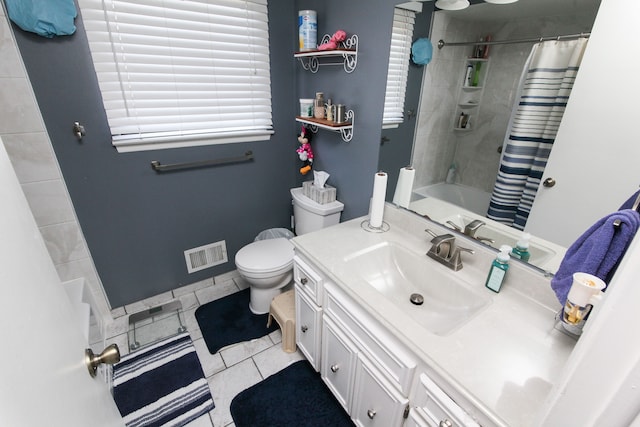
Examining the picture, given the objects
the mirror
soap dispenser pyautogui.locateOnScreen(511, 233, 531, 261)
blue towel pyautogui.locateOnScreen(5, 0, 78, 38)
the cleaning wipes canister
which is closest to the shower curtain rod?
the mirror

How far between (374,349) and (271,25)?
76.6 inches

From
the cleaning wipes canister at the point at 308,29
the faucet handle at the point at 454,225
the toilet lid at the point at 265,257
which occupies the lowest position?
the toilet lid at the point at 265,257

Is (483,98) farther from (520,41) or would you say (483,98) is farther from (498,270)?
(498,270)

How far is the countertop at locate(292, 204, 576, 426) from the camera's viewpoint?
0.77 meters

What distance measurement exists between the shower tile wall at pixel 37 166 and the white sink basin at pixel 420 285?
5.18 ft

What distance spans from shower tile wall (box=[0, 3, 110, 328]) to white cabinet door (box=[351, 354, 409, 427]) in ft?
5.59

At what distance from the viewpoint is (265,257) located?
6.27 ft

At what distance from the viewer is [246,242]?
7.86ft

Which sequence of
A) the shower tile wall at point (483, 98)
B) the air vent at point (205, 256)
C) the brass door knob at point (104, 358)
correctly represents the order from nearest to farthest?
the brass door knob at point (104, 358) → the shower tile wall at point (483, 98) → the air vent at point (205, 256)

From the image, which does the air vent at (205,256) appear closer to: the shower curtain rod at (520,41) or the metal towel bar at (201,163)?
the metal towel bar at (201,163)

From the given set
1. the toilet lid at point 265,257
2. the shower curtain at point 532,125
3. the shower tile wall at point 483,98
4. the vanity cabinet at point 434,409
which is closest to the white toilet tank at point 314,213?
the toilet lid at point 265,257

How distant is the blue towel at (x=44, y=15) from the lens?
130cm

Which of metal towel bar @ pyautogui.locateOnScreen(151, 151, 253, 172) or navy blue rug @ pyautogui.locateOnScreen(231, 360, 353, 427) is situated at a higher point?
metal towel bar @ pyautogui.locateOnScreen(151, 151, 253, 172)

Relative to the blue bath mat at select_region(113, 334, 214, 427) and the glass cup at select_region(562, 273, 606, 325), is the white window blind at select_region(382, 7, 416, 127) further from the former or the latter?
the blue bath mat at select_region(113, 334, 214, 427)
